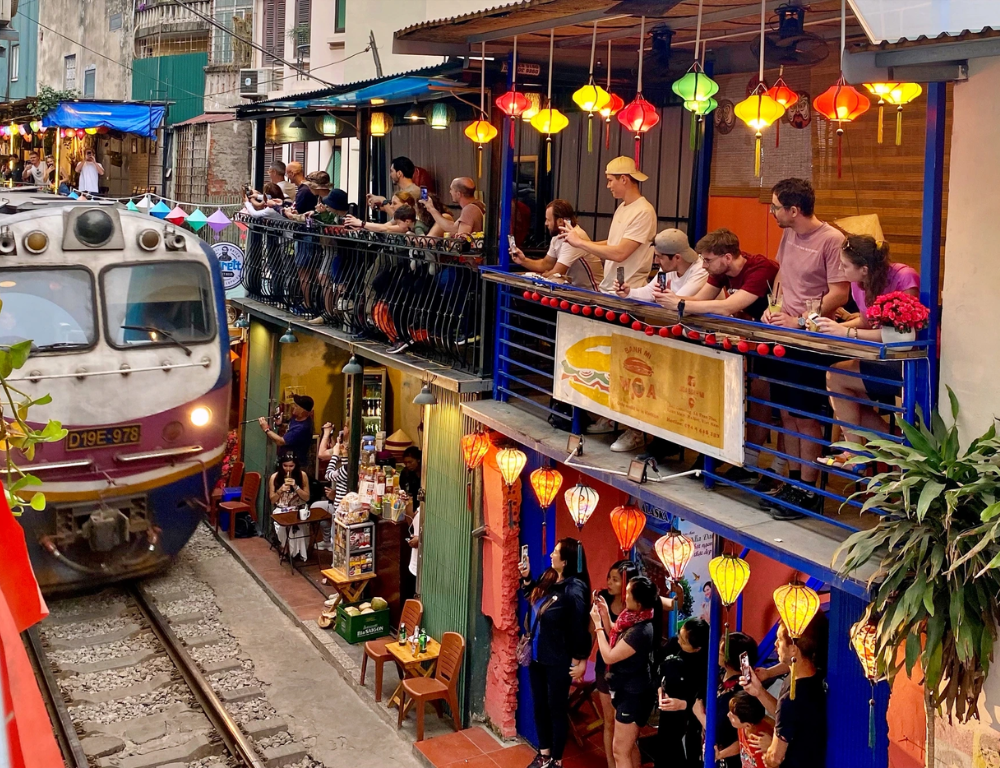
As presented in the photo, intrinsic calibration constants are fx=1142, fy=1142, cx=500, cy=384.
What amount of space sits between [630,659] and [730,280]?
2.72 metres

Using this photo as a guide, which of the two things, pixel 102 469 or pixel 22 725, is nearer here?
pixel 22 725

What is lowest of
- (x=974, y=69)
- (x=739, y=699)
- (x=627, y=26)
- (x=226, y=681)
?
(x=226, y=681)

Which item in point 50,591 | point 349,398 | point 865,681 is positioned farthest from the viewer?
point 349,398

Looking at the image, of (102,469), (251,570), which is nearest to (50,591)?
(102,469)

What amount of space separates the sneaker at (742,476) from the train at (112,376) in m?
6.18

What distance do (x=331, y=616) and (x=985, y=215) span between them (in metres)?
8.56

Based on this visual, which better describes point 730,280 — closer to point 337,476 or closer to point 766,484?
point 766,484

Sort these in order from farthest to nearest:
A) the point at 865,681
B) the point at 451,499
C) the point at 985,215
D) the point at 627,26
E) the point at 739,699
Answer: the point at 451,499 → the point at 627,26 → the point at 739,699 → the point at 865,681 → the point at 985,215

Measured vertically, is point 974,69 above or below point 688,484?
above

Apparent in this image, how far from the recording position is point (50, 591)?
1158 cm

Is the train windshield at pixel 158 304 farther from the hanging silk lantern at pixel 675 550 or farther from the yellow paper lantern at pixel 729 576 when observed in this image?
the yellow paper lantern at pixel 729 576

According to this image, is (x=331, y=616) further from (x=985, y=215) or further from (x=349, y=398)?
(x=985, y=215)

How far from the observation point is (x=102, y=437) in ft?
35.8

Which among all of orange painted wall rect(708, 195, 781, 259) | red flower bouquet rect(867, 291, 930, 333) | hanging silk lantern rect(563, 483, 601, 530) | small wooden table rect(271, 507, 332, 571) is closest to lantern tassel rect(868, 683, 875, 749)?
red flower bouquet rect(867, 291, 930, 333)
